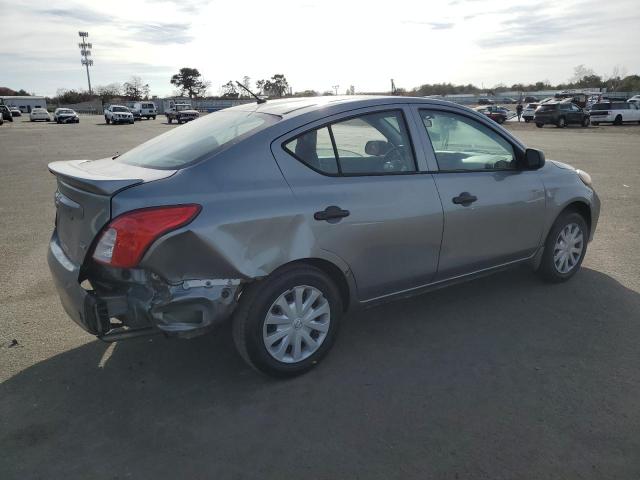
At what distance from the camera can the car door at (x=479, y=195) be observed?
3875 millimetres

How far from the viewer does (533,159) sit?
4281mm

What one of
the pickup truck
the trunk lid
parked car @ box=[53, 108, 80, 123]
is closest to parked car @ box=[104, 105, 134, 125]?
the pickup truck

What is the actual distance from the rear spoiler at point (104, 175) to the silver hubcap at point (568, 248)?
11.5 ft

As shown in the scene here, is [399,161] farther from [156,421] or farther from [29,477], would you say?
[29,477]

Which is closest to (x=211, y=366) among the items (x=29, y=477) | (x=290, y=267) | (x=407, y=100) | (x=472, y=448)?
(x=290, y=267)

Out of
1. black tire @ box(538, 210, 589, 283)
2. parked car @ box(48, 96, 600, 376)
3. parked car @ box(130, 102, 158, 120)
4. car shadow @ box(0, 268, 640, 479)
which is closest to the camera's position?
car shadow @ box(0, 268, 640, 479)

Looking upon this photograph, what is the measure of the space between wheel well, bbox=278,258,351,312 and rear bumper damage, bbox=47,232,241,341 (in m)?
0.47

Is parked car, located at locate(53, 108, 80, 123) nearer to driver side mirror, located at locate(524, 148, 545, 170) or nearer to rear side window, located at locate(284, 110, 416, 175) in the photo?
rear side window, located at locate(284, 110, 416, 175)

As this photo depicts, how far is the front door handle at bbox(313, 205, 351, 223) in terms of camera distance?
10.6 feet

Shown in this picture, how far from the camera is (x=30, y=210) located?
8391mm

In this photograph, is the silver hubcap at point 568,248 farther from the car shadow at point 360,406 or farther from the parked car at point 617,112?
the parked car at point 617,112

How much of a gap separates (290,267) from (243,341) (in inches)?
20.4

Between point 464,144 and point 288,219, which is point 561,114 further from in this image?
point 288,219

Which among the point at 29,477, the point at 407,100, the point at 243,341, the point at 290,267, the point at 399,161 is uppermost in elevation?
the point at 407,100
